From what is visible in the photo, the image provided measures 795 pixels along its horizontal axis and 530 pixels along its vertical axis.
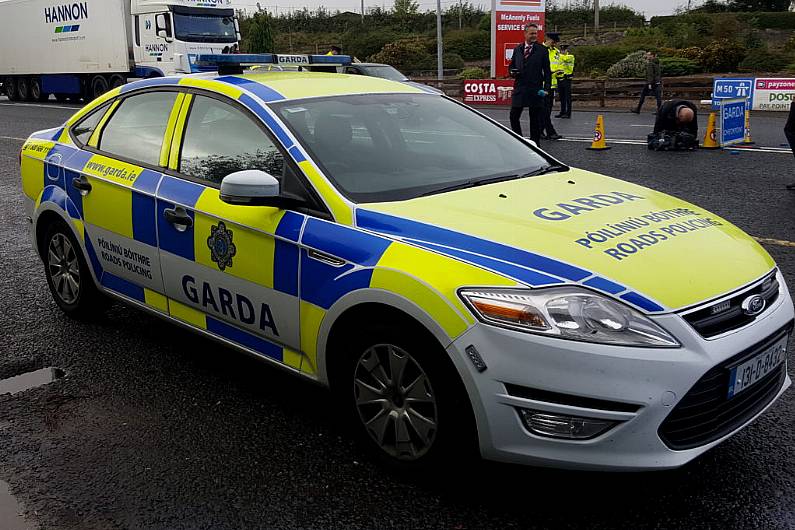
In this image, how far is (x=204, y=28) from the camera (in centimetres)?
2420

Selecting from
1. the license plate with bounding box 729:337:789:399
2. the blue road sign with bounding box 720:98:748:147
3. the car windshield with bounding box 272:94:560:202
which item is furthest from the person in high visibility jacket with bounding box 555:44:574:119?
the license plate with bounding box 729:337:789:399

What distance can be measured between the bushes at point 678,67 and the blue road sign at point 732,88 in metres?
8.83

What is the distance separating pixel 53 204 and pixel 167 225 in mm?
1276

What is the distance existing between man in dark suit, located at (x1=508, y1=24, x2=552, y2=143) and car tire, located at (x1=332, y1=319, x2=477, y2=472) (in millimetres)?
10404

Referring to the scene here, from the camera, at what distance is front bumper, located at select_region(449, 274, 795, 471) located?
2525 mm

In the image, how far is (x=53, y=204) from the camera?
15.6ft

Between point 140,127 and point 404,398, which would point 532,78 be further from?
point 404,398

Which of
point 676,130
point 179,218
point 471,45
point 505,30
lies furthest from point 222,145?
point 471,45

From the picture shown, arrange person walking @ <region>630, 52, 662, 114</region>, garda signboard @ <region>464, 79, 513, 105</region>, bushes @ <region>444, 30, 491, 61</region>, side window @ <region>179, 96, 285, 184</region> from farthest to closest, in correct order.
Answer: bushes @ <region>444, 30, 491, 61</region>
garda signboard @ <region>464, 79, 513, 105</region>
person walking @ <region>630, 52, 662, 114</region>
side window @ <region>179, 96, 285, 184</region>

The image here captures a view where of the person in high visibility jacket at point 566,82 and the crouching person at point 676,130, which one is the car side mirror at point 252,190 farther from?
the person in high visibility jacket at point 566,82

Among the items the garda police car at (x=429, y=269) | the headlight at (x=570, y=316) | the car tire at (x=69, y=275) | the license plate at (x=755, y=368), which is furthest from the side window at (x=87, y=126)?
the license plate at (x=755, y=368)

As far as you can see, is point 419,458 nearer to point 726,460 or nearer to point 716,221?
point 726,460

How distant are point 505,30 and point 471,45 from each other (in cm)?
1957

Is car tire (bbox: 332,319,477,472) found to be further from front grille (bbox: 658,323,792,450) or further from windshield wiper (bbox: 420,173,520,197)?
windshield wiper (bbox: 420,173,520,197)
